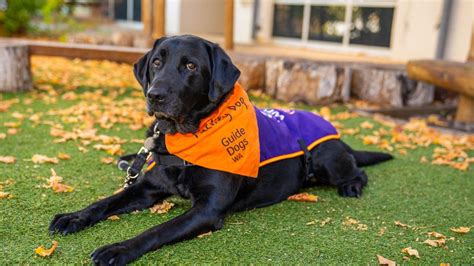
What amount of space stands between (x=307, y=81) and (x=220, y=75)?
4.22 m

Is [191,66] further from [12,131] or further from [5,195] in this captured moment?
[12,131]

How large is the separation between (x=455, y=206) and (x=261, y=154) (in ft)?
4.56

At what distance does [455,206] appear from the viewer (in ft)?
11.0

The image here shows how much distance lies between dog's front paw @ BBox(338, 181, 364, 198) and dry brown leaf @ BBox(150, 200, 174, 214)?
121cm

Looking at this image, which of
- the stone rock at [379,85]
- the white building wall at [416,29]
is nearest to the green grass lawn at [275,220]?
the stone rock at [379,85]

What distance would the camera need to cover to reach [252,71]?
283 inches

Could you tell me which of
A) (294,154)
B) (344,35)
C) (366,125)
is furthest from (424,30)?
(294,154)

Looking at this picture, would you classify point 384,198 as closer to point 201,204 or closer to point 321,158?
point 321,158

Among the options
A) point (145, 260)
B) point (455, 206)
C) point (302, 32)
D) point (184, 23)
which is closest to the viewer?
point (145, 260)

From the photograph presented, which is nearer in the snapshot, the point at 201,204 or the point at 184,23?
the point at 201,204

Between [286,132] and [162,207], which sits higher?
[286,132]

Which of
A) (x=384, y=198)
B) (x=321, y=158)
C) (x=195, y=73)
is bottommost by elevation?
(x=384, y=198)

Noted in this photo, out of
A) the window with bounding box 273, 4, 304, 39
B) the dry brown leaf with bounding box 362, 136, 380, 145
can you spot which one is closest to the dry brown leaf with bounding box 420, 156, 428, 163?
the dry brown leaf with bounding box 362, 136, 380, 145

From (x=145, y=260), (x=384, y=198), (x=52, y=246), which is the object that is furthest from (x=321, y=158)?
(x=52, y=246)
